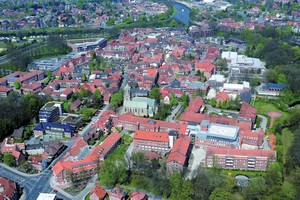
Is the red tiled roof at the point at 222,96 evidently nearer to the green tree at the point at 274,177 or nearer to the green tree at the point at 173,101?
the green tree at the point at 173,101

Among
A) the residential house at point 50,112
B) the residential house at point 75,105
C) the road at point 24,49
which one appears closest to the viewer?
the residential house at point 50,112

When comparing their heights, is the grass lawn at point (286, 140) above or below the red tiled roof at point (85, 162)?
below

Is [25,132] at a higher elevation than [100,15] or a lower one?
lower

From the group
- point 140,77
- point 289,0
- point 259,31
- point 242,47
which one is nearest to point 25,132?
point 140,77

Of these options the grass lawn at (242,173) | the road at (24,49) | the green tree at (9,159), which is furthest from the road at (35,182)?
the road at (24,49)

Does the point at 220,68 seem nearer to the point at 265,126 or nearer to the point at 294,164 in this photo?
the point at 265,126

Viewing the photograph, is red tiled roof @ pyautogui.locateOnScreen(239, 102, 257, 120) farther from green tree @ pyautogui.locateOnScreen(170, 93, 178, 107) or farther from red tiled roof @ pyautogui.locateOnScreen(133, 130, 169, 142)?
red tiled roof @ pyautogui.locateOnScreen(133, 130, 169, 142)

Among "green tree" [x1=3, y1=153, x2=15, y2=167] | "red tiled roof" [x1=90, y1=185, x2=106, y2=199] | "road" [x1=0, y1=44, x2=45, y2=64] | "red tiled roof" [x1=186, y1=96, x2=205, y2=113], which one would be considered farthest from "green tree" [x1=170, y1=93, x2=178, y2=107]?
"road" [x1=0, y1=44, x2=45, y2=64]
